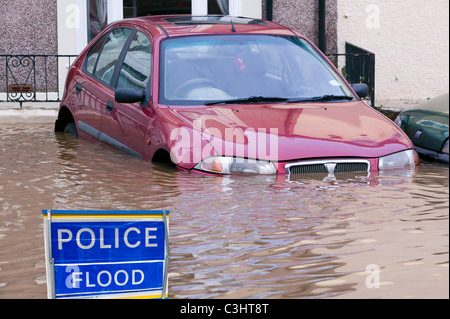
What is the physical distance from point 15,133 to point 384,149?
5.53 metres

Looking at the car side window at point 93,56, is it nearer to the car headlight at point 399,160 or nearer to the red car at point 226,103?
the red car at point 226,103

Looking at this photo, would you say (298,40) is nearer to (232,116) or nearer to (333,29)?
(232,116)

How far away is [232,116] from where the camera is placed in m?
7.28

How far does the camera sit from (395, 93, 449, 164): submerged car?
23.6 ft

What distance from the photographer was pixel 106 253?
11.9 feet

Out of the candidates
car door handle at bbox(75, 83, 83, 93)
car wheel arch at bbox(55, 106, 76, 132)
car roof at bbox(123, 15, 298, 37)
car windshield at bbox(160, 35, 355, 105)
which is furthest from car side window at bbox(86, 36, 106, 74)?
car windshield at bbox(160, 35, 355, 105)

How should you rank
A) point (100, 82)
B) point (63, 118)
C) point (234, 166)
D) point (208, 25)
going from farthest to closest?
1. point (63, 118)
2. point (100, 82)
3. point (208, 25)
4. point (234, 166)

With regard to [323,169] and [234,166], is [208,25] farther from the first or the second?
[323,169]

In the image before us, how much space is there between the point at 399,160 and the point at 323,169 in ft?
2.14

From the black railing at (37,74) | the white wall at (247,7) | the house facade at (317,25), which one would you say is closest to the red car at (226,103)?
the black railing at (37,74)

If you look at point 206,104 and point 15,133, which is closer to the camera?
point 206,104

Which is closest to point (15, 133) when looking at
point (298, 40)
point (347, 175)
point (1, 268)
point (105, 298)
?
point (298, 40)

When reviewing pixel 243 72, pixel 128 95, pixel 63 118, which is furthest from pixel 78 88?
pixel 243 72

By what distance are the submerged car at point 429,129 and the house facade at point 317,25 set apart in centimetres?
681
